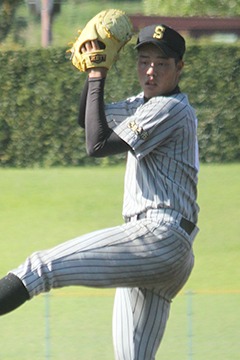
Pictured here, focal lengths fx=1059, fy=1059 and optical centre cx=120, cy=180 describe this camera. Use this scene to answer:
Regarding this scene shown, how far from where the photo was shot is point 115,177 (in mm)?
13711

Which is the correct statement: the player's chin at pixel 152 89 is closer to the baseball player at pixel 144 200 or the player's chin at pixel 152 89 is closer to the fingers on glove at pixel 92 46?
the baseball player at pixel 144 200

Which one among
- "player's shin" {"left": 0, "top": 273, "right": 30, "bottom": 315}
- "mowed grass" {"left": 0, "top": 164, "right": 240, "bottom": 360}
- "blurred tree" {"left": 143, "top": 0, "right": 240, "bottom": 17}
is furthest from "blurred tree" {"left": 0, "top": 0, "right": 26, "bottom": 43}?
"player's shin" {"left": 0, "top": 273, "right": 30, "bottom": 315}

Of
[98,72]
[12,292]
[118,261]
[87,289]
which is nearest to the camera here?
[12,292]

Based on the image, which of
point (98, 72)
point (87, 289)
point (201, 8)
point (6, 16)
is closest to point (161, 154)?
point (98, 72)

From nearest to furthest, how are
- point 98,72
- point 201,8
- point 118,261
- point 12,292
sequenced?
point 12,292, point 118,261, point 98,72, point 201,8

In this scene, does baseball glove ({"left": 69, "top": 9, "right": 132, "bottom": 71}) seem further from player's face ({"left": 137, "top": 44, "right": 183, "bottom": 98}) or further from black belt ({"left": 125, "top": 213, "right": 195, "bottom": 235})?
black belt ({"left": 125, "top": 213, "right": 195, "bottom": 235})

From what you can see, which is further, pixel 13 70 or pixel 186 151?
pixel 13 70

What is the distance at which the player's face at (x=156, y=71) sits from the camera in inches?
156

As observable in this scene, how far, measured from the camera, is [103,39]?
3.96m

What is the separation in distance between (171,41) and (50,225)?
301 inches

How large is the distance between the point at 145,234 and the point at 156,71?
2.02ft

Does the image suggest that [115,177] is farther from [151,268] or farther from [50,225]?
[151,268]

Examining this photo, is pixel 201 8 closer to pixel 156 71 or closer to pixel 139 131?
pixel 156 71

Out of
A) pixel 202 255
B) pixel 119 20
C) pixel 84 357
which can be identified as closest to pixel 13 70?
pixel 202 255
